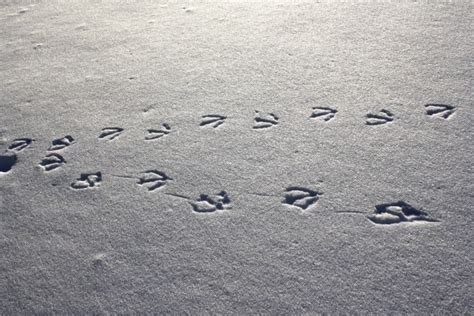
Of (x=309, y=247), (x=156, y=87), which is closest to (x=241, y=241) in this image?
(x=309, y=247)

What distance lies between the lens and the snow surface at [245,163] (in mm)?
1446

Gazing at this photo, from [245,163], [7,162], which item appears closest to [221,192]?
[245,163]

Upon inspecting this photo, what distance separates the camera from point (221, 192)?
1.77m

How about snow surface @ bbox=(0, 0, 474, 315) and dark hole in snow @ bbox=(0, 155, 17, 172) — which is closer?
snow surface @ bbox=(0, 0, 474, 315)

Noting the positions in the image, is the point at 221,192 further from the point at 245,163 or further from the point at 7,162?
the point at 7,162

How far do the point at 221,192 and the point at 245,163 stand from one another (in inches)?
7.0

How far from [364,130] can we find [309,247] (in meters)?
0.65

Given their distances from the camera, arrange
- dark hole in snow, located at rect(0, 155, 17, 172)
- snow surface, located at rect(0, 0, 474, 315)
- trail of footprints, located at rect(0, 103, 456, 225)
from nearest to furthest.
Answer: snow surface, located at rect(0, 0, 474, 315), trail of footprints, located at rect(0, 103, 456, 225), dark hole in snow, located at rect(0, 155, 17, 172)

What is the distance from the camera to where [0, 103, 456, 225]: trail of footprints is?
1.60 m

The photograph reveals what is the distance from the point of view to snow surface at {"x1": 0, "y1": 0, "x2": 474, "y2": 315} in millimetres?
1446

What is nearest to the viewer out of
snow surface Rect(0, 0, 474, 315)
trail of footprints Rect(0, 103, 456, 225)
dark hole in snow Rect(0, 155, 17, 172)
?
snow surface Rect(0, 0, 474, 315)

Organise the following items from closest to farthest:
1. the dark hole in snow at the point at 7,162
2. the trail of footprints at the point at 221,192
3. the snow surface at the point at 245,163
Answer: the snow surface at the point at 245,163 < the trail of footprints at the point at 221,192 < the dark hole in snow at the point at 7,162

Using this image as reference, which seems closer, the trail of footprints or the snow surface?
the snow surface

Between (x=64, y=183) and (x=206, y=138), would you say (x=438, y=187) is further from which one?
(x=64, y=183)
